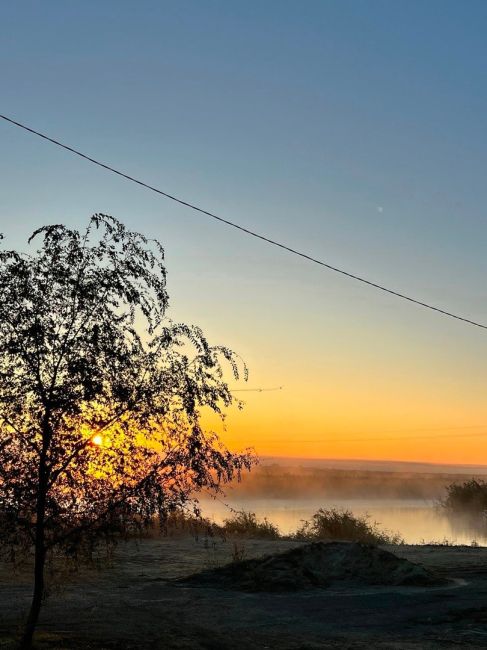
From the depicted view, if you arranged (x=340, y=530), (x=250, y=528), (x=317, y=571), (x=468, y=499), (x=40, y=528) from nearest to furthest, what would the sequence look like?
1. (x=40, y=528)
2. (x=317, y=571)
3. (x=340, y=530)
4. (x=250, y=528)
5. (x=468, y=499)

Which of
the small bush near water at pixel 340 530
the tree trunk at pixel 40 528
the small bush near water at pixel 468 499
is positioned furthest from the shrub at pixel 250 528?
the small bush near water at pixel 468 499

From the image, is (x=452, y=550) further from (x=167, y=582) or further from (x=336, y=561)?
(x=167, y=582)

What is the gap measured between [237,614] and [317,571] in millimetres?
4547

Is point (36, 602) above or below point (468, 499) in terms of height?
below

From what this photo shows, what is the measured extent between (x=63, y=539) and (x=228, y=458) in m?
2.71

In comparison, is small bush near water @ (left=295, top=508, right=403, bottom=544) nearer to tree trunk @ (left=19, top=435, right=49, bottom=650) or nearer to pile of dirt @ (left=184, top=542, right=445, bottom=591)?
pile of dirt @ (left=184, top=542, right=445, bottom=591)

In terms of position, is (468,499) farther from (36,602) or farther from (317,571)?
(36,602)

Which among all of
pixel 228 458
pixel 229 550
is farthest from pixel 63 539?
pixel 229 550

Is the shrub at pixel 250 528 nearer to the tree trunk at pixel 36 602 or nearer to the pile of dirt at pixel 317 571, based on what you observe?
the pile of dirt at pixel 317 571

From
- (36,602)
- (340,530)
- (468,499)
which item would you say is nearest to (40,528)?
(36,602)

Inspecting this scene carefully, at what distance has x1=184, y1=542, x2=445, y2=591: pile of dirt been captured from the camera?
19.0 m

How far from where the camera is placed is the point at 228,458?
41.4 feet

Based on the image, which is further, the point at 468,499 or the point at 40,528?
the point at 468,499

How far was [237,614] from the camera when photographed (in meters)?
15.7
